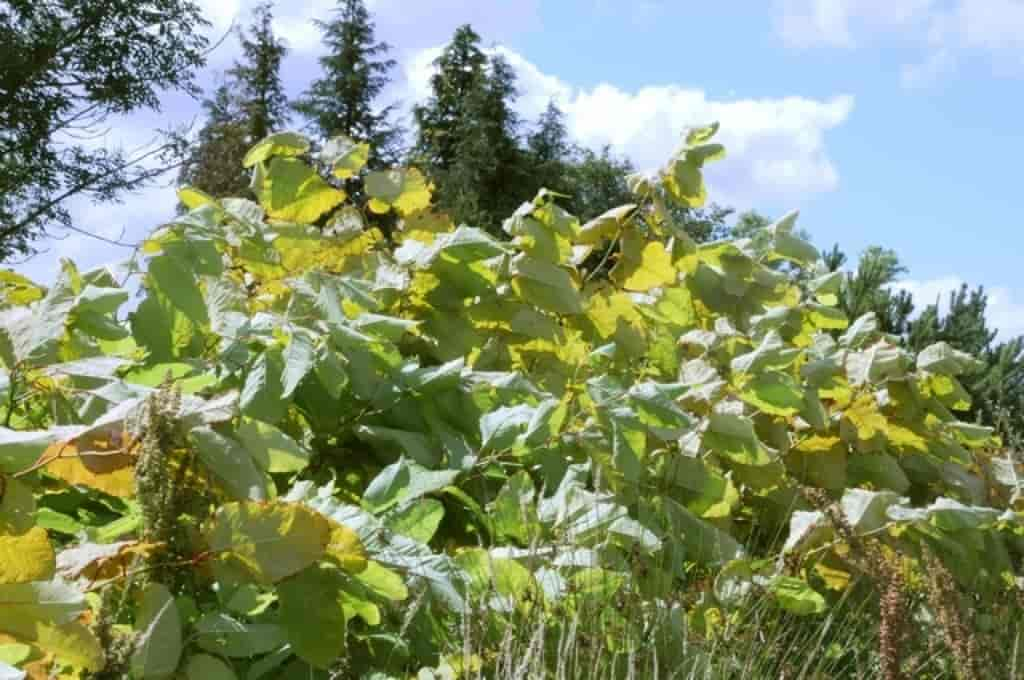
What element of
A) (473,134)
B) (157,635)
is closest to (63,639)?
(157,635)

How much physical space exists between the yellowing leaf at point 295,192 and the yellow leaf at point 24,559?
1.41 m

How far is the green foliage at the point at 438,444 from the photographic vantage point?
1274mm

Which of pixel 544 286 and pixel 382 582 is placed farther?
pixel 544 286

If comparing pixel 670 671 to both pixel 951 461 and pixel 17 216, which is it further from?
pixel 17 216

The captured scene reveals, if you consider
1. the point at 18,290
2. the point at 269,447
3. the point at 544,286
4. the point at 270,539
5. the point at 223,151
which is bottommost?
the point at 270,539

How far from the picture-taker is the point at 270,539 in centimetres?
124

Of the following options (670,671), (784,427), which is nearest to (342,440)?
(670,671)

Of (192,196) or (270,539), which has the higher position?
(192,196)

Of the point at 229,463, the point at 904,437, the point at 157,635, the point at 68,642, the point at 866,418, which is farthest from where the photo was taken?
the point at 904,437

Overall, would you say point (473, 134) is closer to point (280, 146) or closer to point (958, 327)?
point (958, 327)

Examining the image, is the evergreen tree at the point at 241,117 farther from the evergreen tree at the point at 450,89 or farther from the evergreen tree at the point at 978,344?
the evergreen tree at the point at 978,344

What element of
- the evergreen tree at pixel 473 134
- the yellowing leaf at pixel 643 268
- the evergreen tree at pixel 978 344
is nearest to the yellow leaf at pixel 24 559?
the yellowing leaf at pixel 643 268

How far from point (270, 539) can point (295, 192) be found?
1.30 m

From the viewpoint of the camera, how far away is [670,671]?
1822 millimetres
